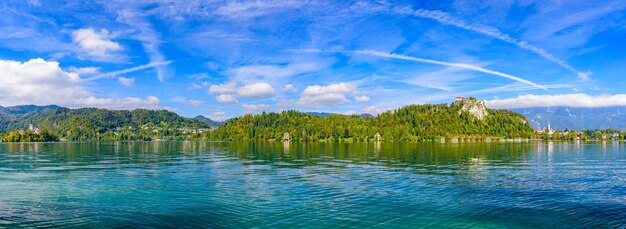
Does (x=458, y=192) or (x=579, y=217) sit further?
(x=458, y=192)

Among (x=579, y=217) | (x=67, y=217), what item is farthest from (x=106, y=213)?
(x=579, y=217)

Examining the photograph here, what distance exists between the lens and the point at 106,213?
87.3ft

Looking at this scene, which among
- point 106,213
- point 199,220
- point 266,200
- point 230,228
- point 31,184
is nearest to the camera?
point 230,228

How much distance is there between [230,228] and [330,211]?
704 cm

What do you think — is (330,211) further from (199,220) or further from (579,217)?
(579,217)

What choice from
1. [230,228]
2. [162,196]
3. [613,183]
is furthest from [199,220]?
[613,183]

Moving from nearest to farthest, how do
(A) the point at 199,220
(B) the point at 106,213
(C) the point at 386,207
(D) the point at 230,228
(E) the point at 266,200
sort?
(D) the point at 230,228 < (A) the point at 199,220 < (B) the point at 106,213 < (C) the point at 386,207 < (E) the point at 266,200

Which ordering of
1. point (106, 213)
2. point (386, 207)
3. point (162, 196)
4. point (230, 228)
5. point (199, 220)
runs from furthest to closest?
point (162, 196) → point (386, 207) → point (106, 213) → point (199, 220) → point (230, 228)

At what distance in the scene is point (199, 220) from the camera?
24828 mm

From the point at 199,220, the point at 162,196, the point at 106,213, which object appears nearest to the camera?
the point at 199,220

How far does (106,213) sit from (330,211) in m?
14.6

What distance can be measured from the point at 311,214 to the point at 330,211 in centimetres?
152

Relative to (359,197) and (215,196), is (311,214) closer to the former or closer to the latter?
(359,197)

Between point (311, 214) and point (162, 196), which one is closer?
Answer: point (311, 214)
